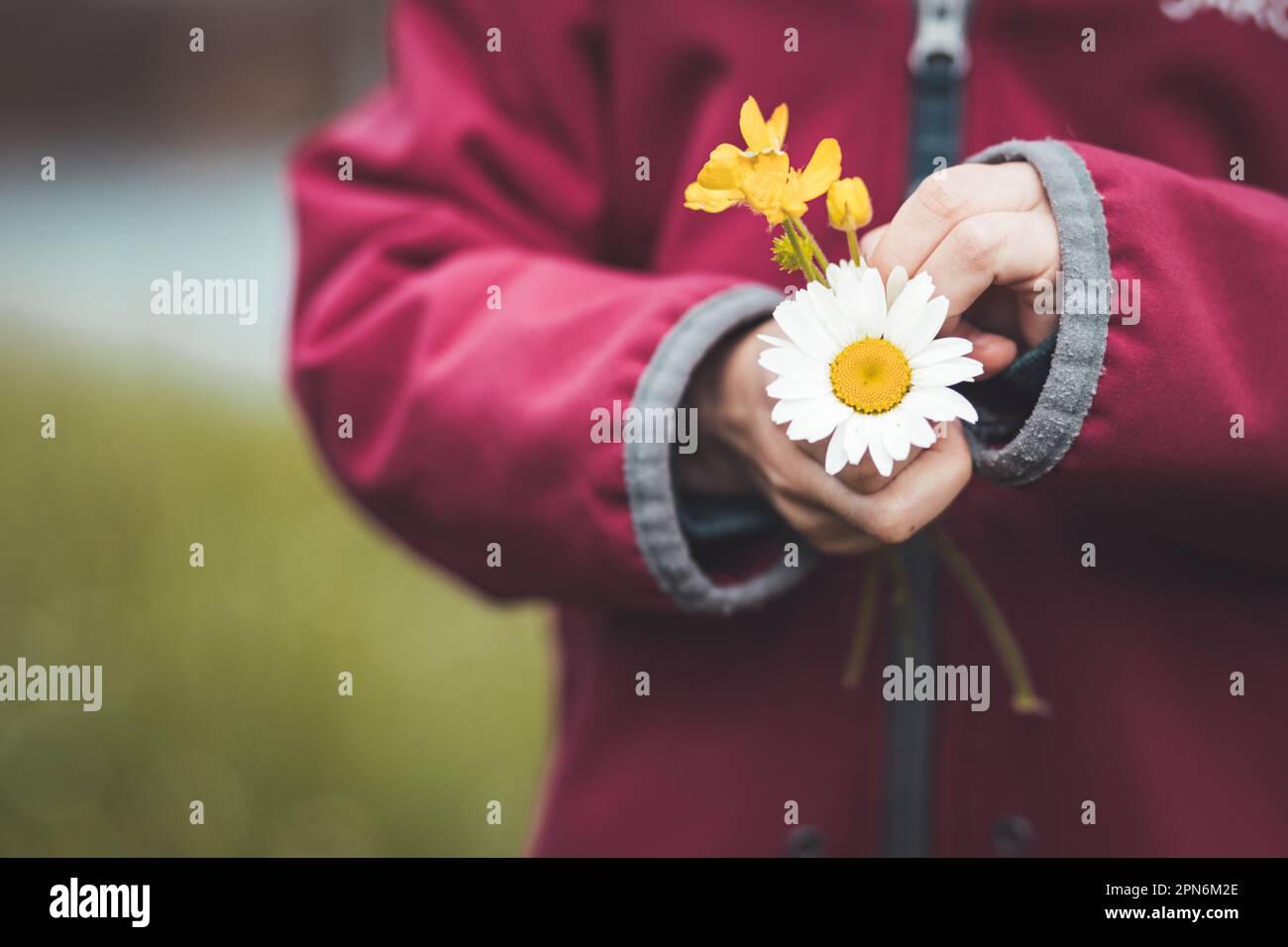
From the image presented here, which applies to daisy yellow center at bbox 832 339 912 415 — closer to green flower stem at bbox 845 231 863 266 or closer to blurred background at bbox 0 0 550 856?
green flower stem at bbox 845 231 863 266

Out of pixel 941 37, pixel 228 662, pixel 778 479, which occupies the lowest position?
pixel 228 662

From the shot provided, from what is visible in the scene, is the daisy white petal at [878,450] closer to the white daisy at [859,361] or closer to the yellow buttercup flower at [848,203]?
the white daisy at [859,361]

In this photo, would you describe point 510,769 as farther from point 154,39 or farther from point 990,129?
point 154,39

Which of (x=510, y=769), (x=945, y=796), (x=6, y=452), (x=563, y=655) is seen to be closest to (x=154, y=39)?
(x=6, y=452)

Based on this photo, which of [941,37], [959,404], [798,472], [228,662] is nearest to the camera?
[959,404]

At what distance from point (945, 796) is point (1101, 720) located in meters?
0.13

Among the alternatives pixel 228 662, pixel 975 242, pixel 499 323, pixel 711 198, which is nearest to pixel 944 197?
pixel 975 242

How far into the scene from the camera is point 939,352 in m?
0.57

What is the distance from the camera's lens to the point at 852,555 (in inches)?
35.9

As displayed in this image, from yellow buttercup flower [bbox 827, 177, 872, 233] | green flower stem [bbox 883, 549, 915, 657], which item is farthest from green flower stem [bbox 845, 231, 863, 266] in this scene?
green flower stem [bbox 883, 549, 915, 657]

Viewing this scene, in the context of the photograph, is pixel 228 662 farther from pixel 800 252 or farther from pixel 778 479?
pixel 800 252

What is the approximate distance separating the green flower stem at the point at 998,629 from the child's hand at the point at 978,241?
0.18m

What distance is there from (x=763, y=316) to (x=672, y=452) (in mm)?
111

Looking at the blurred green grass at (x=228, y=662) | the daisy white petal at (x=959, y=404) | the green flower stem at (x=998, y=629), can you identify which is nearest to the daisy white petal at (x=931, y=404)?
the daisy white petal at (x=959, y=404)
